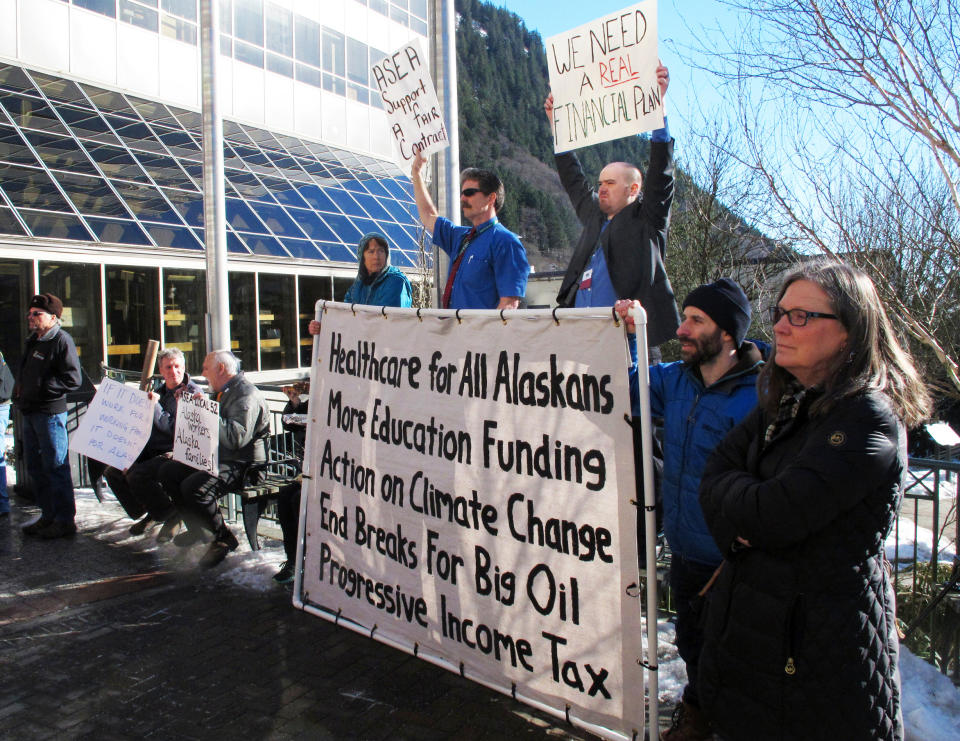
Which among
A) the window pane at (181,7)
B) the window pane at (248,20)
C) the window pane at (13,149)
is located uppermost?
the window pane at (248,20)

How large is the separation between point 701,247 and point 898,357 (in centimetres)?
1521

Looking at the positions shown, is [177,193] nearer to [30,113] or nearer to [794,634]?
[30,113]

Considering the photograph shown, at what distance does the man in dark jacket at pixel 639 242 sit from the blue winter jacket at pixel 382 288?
1.47 m

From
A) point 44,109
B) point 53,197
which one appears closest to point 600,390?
point 53,197

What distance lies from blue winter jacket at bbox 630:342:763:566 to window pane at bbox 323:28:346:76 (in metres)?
25.8

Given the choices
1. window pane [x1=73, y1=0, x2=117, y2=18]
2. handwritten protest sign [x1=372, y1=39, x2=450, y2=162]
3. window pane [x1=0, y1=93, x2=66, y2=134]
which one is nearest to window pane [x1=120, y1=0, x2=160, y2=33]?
window pane [x1=73, y1=0, x2=117, y2=18]

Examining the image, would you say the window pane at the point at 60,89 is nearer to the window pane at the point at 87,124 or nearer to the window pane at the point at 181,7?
the window pane at the point at 87,124

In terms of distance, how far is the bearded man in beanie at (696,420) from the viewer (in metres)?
3.02

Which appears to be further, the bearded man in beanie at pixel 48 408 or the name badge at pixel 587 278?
the bearded man in beanie at pixel 48 408

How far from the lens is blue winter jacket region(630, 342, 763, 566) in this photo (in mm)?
3006

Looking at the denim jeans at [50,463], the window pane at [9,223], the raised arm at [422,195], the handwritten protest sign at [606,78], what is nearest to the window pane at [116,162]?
the window pane at [9,223]

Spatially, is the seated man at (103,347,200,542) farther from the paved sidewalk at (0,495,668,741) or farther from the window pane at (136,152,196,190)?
the window pane at (136,152,196,190)

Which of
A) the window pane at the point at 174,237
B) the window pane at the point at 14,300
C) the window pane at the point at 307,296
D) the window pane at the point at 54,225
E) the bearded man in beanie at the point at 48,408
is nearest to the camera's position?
the bearded man in beanie at the point at 48,408

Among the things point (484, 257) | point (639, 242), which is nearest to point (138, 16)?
point (484, 257)
